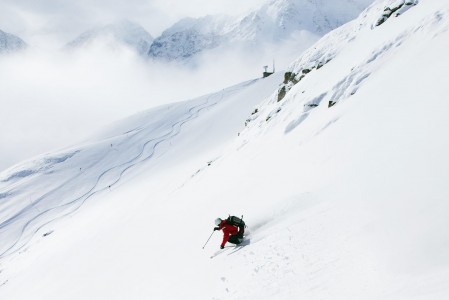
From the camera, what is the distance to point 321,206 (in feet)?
43.2

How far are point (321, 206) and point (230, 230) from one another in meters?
3.57

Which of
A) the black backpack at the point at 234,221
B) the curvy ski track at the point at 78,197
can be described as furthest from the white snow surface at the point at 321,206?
the curvy ski track at the point at 78,197

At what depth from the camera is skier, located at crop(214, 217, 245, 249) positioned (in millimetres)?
14578

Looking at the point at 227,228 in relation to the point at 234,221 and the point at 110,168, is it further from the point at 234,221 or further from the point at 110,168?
the point at 110,168

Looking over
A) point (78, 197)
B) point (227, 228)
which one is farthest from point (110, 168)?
point (227, 228)

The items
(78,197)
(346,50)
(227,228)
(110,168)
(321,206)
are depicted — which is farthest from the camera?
(110,168)

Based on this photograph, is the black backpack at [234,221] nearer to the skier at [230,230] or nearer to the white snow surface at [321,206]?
the skier at [230,230]

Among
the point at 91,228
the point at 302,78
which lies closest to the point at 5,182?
the point at 91,228

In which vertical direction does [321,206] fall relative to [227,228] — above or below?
below

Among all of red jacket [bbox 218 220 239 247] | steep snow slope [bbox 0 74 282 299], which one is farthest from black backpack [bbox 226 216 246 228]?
steep snow slope [bbox 0 74 282 299]

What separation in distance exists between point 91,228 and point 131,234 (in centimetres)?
1364

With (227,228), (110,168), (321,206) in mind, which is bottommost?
(321,206)

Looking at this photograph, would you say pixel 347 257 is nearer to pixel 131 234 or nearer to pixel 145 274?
pixel 145 274

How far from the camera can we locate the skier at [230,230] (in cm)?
1458
